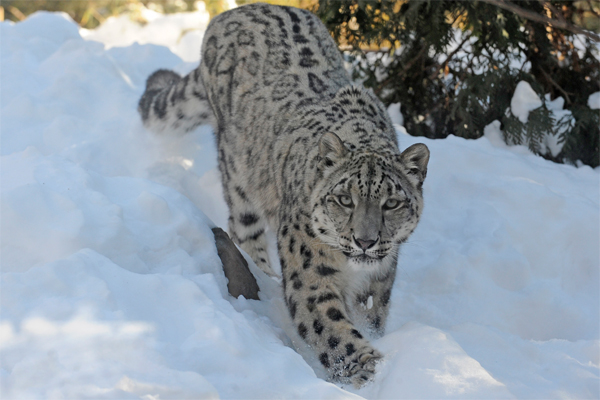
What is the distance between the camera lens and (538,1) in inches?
252

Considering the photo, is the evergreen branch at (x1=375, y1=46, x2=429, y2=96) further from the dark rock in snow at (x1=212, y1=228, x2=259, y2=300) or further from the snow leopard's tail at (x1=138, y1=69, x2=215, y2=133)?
the dark rock in snow at (x1=212, y1=228, x2=259, y2=300)

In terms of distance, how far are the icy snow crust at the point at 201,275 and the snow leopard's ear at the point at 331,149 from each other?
3.20 ft

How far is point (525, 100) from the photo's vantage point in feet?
21.2

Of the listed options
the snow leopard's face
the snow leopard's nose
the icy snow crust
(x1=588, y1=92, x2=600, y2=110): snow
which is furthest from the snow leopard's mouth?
(x1=588, y1=92, x2=600, y2=110): snow

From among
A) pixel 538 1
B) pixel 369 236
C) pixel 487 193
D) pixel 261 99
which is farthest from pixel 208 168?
pixel 538 1

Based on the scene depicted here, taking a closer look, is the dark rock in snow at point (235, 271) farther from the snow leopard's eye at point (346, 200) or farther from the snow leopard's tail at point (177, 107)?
the snow leopard's tail at point (177, 107)

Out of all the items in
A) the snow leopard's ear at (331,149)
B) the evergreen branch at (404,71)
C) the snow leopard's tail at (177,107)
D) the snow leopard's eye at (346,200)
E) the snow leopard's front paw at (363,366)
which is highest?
the snow leopard's ear at (331,149)

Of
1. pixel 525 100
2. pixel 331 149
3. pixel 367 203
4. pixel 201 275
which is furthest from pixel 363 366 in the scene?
pixel 525 100

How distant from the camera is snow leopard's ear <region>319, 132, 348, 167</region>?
12.2 ft

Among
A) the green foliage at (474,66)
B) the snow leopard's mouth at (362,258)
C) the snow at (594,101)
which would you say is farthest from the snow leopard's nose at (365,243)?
the snow at (594,101)

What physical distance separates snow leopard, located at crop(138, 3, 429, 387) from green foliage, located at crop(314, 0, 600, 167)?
128cm

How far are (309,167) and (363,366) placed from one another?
52.8 inches

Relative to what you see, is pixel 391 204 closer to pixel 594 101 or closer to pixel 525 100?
pixel 525 100

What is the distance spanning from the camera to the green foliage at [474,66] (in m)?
6.36
